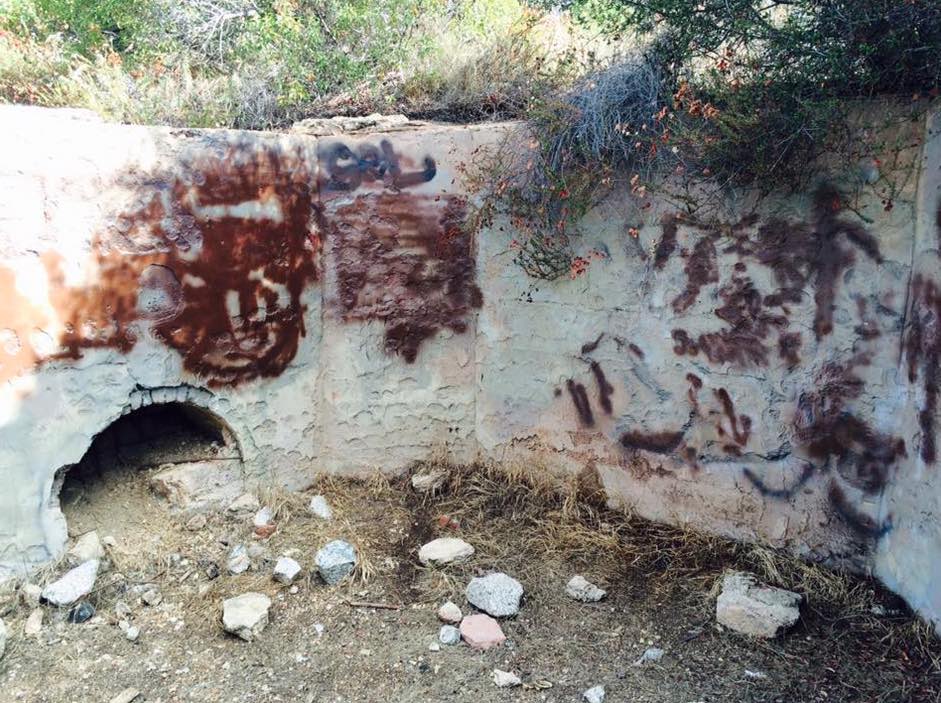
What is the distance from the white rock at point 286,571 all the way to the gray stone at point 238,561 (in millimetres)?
152

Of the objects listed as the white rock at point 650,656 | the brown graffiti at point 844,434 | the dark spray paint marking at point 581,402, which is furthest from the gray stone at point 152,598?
the brown graffiti at point 844,434

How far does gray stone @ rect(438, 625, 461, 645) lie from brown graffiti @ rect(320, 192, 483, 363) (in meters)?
1.49

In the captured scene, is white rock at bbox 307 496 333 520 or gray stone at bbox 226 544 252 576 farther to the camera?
white rock at bbox 307 496 333 520

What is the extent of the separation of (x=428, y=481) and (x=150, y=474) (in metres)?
1.38

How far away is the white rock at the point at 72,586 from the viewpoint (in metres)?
2.93

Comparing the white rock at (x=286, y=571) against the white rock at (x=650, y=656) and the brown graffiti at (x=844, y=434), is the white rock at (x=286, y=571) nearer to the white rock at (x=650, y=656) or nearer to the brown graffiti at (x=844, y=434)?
the white rock at (x=650, y=656)

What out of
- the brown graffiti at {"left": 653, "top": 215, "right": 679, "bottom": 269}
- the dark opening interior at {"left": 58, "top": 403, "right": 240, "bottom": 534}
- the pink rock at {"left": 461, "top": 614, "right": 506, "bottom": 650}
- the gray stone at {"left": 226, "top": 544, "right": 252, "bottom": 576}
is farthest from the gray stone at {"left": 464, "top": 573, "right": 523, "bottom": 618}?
the brown graffiti at {"left": 653, "top": 215, "right": 679, "bottom": 269}

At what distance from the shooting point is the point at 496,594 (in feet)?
9.91

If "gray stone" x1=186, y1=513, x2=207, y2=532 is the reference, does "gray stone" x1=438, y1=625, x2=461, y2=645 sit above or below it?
below

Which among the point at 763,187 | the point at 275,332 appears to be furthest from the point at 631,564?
the point at 275,332

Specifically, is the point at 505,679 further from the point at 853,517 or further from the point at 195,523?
the point at 195,523

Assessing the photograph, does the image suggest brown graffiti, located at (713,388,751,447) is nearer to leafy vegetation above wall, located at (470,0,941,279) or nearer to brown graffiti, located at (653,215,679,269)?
brown graffiti, located at (653,215,679,269)

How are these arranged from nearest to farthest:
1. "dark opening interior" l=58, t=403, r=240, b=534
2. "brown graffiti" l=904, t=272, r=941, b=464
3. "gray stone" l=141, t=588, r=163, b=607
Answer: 1. "brown graffiti" l=904, t=272, r=941, b=464
2. "gray stone" l=141, t=588, r=163, b=607
3. "dark opening interior" l=58, t=403, r=240, b=534

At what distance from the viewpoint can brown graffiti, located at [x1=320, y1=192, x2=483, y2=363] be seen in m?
3.71
